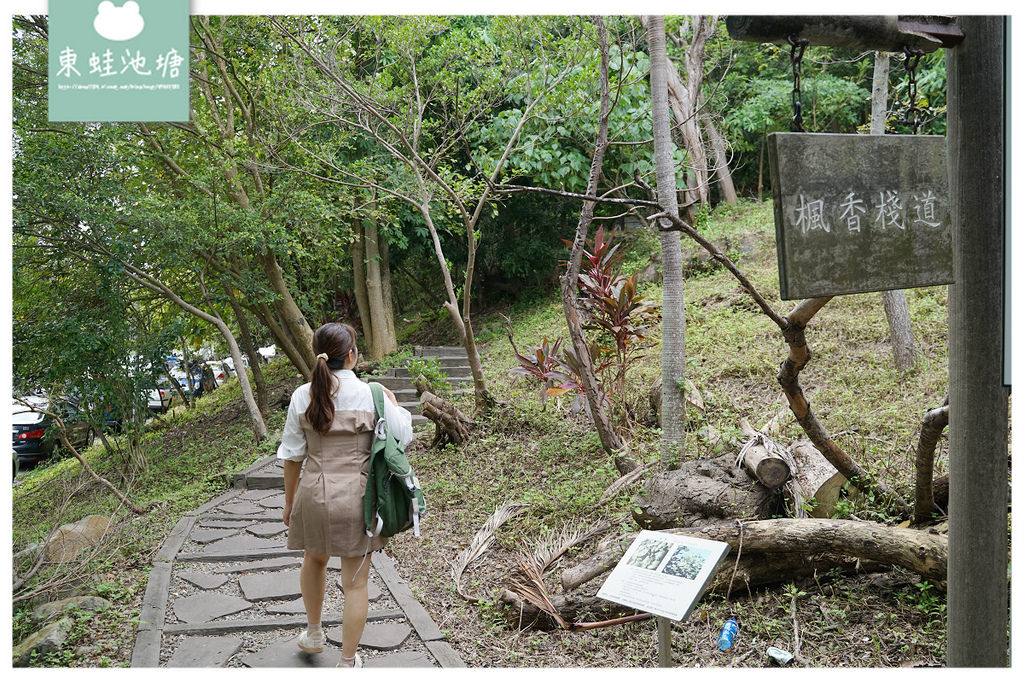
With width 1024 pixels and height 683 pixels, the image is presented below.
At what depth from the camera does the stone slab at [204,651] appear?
3.48m

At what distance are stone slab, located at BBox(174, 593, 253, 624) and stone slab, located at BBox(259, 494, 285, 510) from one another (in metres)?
2.12

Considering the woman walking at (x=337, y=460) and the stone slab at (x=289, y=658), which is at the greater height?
the woman walking at (x=337, y=460)

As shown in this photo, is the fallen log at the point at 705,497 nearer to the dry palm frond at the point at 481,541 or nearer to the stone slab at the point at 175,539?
the dry palm frond at the point at 481,541

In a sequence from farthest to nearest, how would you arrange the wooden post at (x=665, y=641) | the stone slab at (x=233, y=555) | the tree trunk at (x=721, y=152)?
the tree trunk at (x=721, y=152) → the stone slab at (x=233, y=555) → the wooden post at (x=665, y=641)

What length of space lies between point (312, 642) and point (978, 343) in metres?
3.06

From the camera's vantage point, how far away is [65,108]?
3580 mm

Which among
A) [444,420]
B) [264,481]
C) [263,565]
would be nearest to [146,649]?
[263,565]

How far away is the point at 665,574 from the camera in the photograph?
→ 2674mm

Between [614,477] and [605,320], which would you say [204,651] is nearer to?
[614,477]

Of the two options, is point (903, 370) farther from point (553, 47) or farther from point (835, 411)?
point (553, 47)

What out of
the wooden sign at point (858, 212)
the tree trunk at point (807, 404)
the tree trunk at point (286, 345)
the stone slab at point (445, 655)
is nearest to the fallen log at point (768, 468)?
the tree trunk at point (807, 404)

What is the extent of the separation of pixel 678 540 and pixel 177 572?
3.51 m

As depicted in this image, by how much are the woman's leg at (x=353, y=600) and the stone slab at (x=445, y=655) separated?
1.65 feet

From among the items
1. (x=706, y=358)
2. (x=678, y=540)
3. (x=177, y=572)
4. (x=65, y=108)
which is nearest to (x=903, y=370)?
(x=706, y=358)
